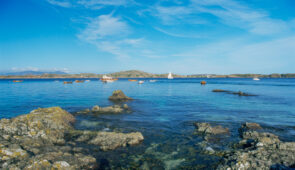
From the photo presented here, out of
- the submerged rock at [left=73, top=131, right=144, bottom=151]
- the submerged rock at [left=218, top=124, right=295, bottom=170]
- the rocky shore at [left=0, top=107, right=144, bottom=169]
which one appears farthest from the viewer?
the submerged rock at [left=73, top=131, right=144, bottom=151]

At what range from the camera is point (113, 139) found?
13.1 m

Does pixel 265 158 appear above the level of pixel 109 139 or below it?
above

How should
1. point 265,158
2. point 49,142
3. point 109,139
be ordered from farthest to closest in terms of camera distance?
point 109,139
point 49,142
point 265,158

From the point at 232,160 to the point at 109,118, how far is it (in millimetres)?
15774

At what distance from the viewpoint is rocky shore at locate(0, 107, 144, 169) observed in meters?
8.48

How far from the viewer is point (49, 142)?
12.4m

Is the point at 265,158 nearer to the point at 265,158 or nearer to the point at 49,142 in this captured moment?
the point at 265,158

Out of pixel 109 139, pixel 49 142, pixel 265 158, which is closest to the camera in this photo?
pixel 265 158

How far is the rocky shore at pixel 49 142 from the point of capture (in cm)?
848

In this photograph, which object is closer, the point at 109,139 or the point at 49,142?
the point at 49,142

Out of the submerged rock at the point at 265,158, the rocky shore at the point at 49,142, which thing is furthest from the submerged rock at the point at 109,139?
the submerged rock at the point at 265,158

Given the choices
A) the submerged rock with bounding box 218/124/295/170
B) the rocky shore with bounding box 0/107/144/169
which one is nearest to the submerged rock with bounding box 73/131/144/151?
the rocky shore with bounding box 0/107/144/169

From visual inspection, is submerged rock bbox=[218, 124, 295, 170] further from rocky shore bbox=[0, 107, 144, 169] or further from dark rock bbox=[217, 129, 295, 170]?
rocky shore bbox=[0, 107, 144, 169]

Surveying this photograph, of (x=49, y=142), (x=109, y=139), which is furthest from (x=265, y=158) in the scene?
(x=49, y=142)
